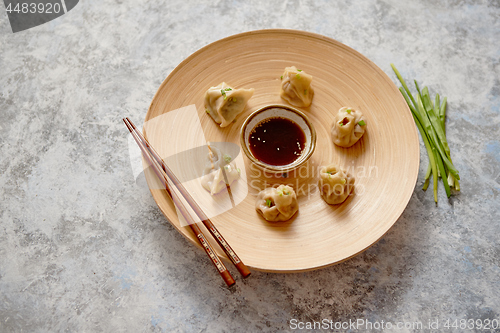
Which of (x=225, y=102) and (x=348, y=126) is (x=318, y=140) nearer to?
(x=348, y=126)

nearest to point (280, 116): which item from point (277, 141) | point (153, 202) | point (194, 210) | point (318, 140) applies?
point (277, 141)

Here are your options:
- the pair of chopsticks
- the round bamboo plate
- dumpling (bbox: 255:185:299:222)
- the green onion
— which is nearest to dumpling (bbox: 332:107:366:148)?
the round bamboo plate

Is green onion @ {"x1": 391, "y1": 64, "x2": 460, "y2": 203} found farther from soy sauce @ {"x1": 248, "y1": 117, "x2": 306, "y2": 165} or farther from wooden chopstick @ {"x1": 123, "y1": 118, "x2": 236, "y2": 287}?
wooden chopstick @ {"x1": 123, "y1": 118, "x2": 236, "y2": 287}

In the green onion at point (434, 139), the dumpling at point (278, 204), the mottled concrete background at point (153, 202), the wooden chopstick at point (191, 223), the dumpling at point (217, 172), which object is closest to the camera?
the wooden chopstick at point (191, 223)

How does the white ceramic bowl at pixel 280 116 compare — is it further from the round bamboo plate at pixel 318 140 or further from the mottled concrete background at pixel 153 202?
the mottled concrete background at pixel 153 202

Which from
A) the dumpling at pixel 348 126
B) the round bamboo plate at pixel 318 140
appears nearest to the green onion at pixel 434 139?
the round bamboo plate at pixel 318 140

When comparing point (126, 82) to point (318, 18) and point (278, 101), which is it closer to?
point (278, 101)
